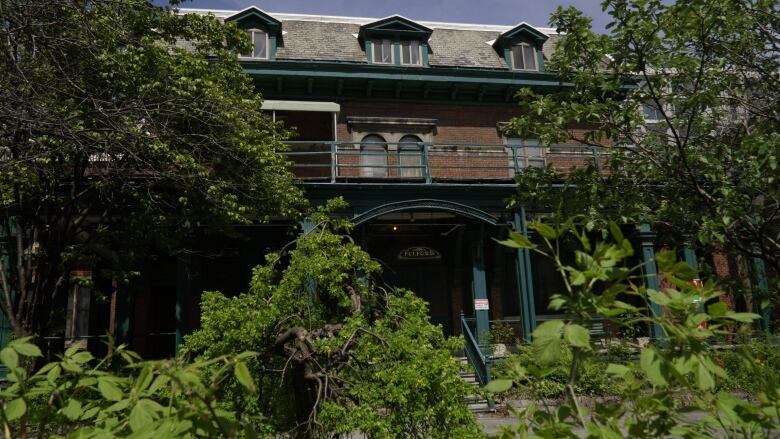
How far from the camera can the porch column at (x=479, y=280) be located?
13633 millimetres

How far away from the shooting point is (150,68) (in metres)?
10.0

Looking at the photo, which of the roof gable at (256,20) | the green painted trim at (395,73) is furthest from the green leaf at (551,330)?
the roof gable at (256,20)

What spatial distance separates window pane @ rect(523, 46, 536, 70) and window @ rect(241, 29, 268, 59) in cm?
854

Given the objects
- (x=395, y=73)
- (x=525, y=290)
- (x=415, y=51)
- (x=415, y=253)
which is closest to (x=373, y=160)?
(x=395, y=73)

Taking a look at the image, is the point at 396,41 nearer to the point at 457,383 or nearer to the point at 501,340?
the point at 501,340

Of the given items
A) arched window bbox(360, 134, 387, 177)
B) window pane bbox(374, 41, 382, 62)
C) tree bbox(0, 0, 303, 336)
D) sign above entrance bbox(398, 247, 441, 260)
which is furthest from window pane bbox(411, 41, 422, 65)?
tree bbox(0, 0, 303, 336)

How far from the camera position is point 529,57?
741 inches

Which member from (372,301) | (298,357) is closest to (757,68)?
(372,301)

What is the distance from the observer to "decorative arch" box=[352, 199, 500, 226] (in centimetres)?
1357

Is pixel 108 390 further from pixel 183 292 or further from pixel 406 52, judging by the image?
pixel 406 52

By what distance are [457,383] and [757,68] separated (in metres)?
5.09

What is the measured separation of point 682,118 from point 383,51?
41.4 ft

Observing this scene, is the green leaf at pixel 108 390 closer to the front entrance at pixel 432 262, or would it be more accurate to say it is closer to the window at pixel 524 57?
the front entrance at pixel 432 262

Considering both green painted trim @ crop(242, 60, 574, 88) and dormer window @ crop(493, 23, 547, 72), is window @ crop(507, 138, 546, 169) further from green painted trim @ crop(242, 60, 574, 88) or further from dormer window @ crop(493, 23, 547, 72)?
dormer window @ crop(493, 23, 547, 72)
